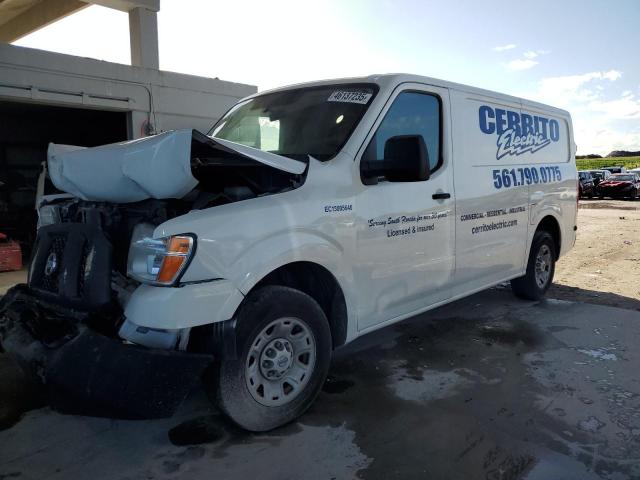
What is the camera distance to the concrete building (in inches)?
354

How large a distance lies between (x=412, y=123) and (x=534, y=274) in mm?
2969

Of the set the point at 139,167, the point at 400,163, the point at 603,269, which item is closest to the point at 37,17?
the point at 139,167

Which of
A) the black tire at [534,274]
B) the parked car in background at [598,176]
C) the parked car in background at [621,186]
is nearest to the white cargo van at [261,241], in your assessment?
the black tire at [534,274]

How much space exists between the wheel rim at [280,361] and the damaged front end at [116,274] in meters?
0.30

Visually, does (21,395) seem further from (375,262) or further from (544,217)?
(544,217)

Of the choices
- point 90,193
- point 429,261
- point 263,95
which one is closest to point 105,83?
point 263,95

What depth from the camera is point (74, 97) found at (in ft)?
30.8

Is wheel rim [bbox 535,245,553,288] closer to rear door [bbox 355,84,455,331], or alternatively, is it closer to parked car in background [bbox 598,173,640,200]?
rear door [bbox 355,84,455,331]

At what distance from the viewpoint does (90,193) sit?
10.5 ft

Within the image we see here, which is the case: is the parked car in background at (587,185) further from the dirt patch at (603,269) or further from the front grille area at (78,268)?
the front grille area at (78,268)

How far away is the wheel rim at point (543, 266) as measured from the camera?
597 cm

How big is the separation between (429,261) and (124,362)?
2.45 meters

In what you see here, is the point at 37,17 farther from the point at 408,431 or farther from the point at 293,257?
the point at 408,431

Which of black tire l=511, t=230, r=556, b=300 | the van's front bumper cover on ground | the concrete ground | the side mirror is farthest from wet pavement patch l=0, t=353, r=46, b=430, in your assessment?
black tire l=511, t=230, r=556, b=300
